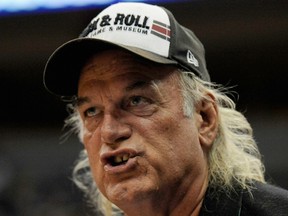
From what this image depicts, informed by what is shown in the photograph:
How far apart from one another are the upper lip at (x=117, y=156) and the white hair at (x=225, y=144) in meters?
0.14

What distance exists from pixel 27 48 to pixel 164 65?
1.74 metres

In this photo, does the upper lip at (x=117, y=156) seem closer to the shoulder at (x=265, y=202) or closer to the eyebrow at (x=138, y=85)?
the eyebrow at (x=138, y=85)

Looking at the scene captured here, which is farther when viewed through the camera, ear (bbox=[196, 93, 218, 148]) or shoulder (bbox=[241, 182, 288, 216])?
ear (bbox=[196, 93, 218, 148])

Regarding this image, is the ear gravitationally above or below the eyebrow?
below

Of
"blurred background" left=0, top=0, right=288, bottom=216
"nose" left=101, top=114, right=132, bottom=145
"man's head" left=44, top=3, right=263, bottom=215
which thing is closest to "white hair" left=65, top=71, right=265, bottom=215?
"man's head" left=44, top=3, right=263, bottom=215

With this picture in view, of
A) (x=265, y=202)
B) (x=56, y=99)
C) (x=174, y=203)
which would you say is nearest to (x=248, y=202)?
(x=265, y=202)

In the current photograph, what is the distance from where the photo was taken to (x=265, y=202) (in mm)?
1188

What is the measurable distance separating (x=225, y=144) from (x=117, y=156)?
10.4 inches

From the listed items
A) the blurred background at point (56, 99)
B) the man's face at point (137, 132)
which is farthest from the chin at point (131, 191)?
the blurred background at point (56, 99)

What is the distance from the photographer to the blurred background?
8.58 ft

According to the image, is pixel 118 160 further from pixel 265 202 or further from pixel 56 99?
pixel 56 99

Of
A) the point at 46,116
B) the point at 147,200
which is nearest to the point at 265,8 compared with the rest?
the point at 46,116

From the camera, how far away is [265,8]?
2549 millimetres

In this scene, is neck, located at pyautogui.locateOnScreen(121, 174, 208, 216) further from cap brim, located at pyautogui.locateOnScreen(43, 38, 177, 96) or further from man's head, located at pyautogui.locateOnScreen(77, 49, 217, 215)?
cap brim, located at pyautogui.locateOnScreen(43, 38, 177, 96)
